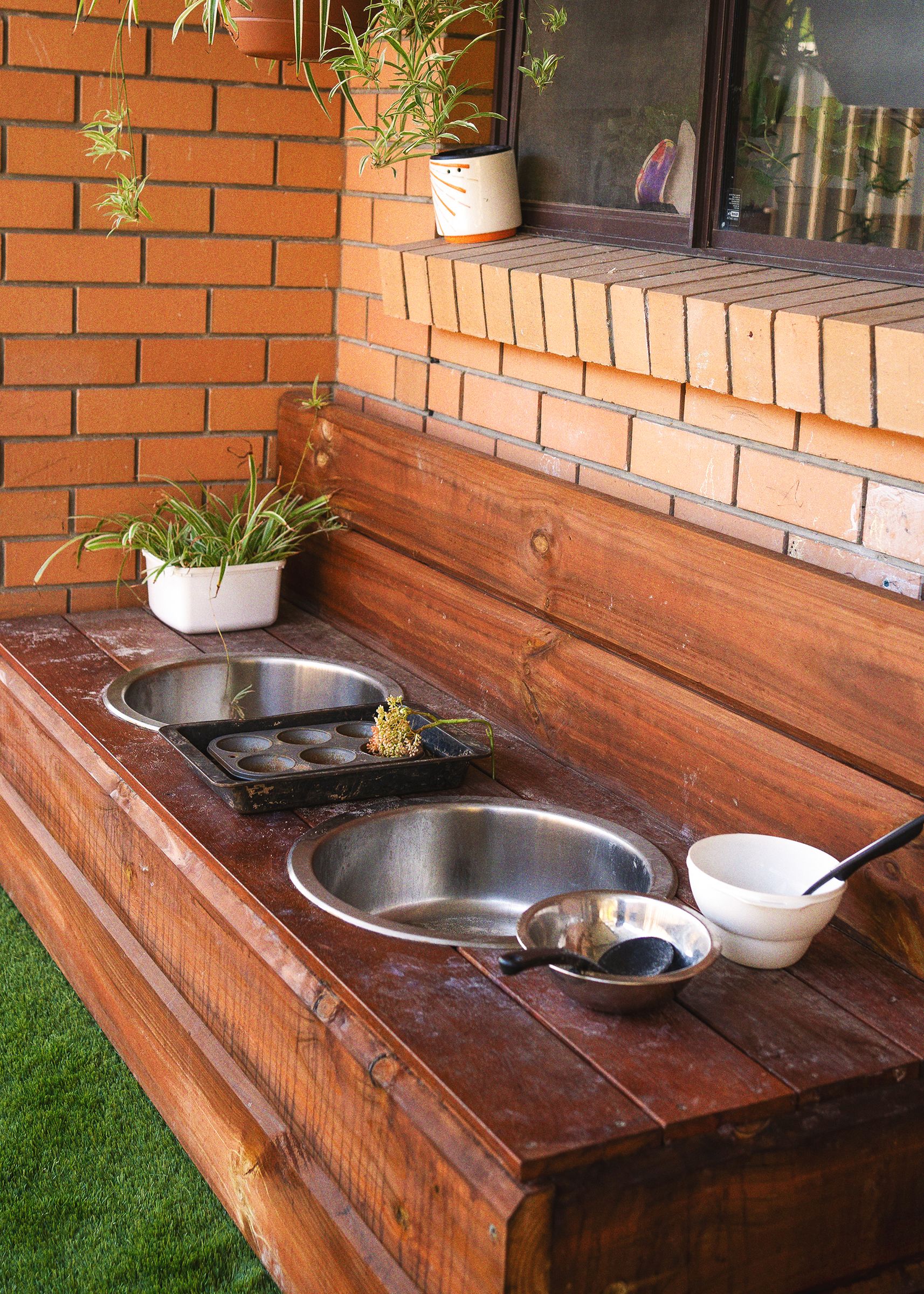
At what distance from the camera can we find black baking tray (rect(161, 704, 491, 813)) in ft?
6.35

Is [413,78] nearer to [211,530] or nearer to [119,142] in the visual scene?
[119,142]

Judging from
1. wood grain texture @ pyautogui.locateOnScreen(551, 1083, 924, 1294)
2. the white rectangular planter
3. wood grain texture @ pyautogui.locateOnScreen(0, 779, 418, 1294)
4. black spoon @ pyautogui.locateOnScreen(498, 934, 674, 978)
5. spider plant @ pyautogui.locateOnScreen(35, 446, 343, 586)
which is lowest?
wood grain texture @ pyautogui.locateOnScreen(0, 779, 418, 1294)

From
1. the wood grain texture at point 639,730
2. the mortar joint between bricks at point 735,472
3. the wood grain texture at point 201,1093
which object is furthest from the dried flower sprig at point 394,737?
the mortar joint between bricks at point 735,472

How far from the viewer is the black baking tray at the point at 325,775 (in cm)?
194

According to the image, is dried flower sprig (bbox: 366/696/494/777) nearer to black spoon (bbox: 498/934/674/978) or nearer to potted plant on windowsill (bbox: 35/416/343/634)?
black spoon (bbox: 498/934/674/978)

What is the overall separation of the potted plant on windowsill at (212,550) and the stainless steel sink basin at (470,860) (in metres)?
0.94

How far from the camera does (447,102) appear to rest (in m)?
2.52

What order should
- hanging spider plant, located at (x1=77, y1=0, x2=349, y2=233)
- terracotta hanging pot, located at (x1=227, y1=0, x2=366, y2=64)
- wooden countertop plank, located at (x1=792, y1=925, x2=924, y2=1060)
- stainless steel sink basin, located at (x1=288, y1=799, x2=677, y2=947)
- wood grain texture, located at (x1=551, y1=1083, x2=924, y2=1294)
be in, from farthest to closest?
1. hanging spider plant, located at (x1=77, y1=0, x2=349, y2=233)
2. terracotta hanging pot, located at (x1=227, y1=0, x2=366, y2=64)
3. stainless steel sink basin, located at (x1=288, y1=799, x2=677, y2=947)
4. wooden countertop plank, located at (x1=792, y1=925, x2=924, y2=1060)
5. wood grain texture, located at (x1=551, y1=1083, x2=924, y2=1294)

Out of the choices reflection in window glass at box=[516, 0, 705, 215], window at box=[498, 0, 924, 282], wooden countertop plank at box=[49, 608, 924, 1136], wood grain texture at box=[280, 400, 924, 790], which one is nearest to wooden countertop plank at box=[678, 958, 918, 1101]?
wooden countertop plank at box=[49, 608, 924, 1136]

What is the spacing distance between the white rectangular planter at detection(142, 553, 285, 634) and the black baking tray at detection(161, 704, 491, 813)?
0.58 m

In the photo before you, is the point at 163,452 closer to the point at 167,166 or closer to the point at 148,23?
the point at 167,166

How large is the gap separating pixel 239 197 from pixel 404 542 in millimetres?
874

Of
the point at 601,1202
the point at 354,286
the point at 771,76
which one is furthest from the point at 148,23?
the point at 601,1202

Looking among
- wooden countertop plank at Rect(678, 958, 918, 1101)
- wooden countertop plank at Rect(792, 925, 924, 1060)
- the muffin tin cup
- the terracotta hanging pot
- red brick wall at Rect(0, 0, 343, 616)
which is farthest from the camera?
red brick wall at Rect(0, 0, 343, 616)
